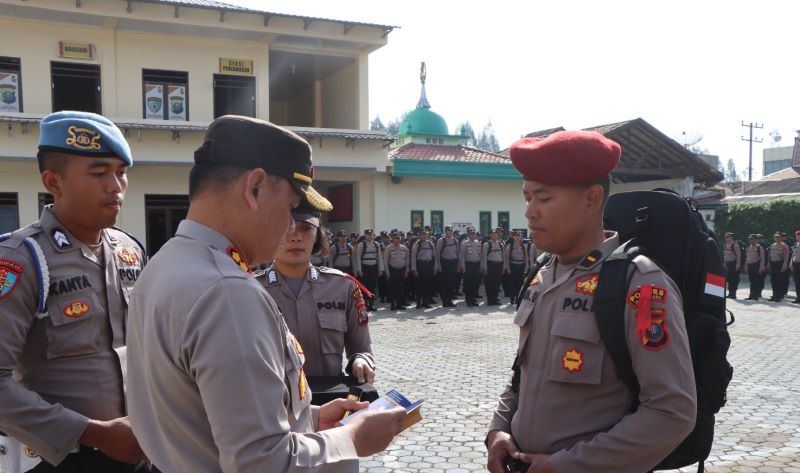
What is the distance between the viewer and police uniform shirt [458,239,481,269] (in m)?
16.3

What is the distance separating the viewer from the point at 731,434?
17.4 ft

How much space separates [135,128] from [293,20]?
5.87 m

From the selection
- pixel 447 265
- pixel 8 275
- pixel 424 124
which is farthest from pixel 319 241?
pixel 424 124

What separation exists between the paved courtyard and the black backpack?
2724 millimetres

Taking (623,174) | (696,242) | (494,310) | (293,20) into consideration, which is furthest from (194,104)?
(696,242)

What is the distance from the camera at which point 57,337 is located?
2.20 meters

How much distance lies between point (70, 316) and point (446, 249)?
1446cm

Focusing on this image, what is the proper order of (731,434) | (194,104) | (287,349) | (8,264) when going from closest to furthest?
(287,349), (8,264), (731,434), (194,104)

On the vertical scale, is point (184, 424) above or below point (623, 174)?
below

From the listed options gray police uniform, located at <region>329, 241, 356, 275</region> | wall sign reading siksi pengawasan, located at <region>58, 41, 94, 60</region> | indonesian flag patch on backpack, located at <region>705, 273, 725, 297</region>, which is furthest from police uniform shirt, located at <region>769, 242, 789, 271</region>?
wall sign reading siksi pengawasan, located at <region>58, 41, 94, 60</region>

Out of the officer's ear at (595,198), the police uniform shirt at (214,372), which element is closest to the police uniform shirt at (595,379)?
the officer's ear at (595,198)

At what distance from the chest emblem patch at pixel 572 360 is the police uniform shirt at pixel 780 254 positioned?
1802 cm

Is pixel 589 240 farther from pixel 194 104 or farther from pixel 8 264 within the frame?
pixel 194 104

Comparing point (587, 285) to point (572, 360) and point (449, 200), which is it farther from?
point (449, 200)
